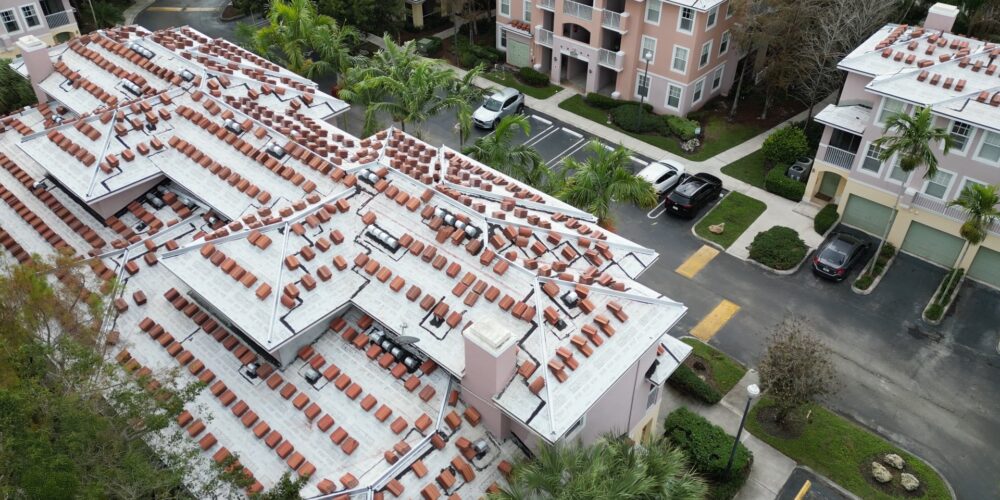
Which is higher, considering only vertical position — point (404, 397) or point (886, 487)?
point (404, 397)

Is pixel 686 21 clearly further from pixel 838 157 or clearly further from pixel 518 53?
pixel 518 53

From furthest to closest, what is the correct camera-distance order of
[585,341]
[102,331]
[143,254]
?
[143,254] → [102,331] → [585,341]

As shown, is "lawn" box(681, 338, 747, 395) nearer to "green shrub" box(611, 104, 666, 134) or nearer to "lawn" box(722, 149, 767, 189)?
Result: "lawn" box(722, 149, 767, 189)

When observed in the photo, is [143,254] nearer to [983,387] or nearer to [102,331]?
[102,331]

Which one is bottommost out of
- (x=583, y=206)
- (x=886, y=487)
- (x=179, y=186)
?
(x=886, y=487)

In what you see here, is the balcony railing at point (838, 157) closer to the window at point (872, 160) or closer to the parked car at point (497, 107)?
the window at point (872, 160)

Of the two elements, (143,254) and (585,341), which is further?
(143,254)

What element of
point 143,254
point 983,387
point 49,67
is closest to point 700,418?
point 983,387
